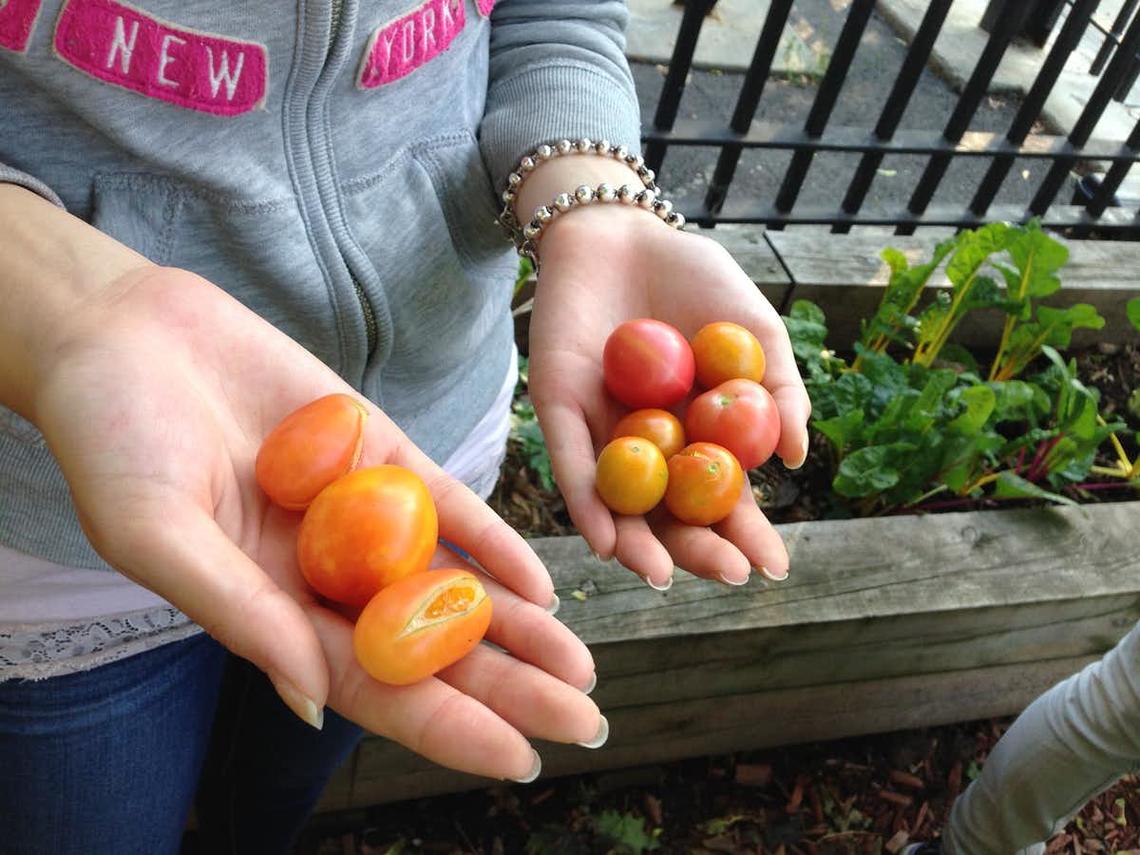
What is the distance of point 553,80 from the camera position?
5.11ft

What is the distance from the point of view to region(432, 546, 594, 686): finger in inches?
44.3

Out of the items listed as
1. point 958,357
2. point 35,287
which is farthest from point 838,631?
point 35,287

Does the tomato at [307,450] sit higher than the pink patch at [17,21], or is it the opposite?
the pink patch at [17,21]

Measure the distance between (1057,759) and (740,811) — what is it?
0.86 m

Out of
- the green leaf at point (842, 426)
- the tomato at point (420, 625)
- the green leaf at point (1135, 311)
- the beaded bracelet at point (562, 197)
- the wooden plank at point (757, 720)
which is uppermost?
the beaded bracelet at point (562, 197)

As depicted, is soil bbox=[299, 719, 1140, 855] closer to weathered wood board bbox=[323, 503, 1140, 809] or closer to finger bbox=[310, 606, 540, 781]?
weathered wood board bbox=[323, 503, 1140, 809]

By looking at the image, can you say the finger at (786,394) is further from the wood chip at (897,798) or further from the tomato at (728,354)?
the wood chip at (897,798)

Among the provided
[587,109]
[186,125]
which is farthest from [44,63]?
[587,109]

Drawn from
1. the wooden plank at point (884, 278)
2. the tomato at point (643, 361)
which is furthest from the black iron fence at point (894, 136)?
the tomato at point (643, 361)

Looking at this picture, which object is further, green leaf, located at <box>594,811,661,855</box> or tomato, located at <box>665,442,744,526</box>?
green leaf, located at <box>594,811,661,855</box>

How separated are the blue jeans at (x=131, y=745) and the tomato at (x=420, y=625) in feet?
1.42

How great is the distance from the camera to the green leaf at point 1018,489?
2436mm

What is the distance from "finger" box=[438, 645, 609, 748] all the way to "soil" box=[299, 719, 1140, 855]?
1459 millimetres

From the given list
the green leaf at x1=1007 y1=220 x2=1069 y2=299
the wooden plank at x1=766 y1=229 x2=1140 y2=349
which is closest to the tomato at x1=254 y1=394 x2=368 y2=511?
the wooden plank at x1=766 y1=229 x2=1140 y2=349
